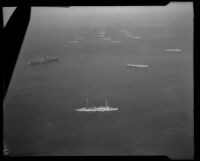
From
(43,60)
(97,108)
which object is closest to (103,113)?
(97,108)

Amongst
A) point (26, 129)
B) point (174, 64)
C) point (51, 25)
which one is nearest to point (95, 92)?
point (26, 129)

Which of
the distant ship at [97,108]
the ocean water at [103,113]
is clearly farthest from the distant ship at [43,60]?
the distant ship at [97,108]

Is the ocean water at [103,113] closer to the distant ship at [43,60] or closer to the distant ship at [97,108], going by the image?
the distant ship at [97,108]

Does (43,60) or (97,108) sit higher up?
(43,60)

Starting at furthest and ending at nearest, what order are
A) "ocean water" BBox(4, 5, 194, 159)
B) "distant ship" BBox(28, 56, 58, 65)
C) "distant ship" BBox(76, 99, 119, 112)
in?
"distant ship" BBox(28, 56, 58, 65) → "distant ship" BBox(76, 99, 119, 112) → "ocean water" BBox(4, 5, 194, 159)

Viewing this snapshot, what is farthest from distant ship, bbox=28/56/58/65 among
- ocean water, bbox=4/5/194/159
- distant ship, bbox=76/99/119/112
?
distant ship, bbox=76/99/119/112

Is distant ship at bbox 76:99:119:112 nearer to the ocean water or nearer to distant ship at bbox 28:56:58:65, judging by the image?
the ocean water

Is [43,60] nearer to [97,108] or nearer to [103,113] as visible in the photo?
[97,108]

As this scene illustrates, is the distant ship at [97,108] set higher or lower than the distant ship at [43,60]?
lower
